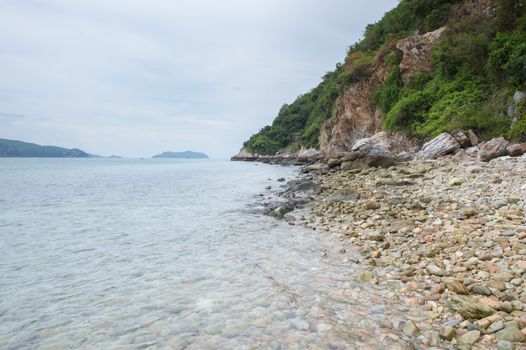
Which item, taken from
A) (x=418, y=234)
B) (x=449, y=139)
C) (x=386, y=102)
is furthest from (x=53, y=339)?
(x=386, y=102)

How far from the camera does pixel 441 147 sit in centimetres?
1858

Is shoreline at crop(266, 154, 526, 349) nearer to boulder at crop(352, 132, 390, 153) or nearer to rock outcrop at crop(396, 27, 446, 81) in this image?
boulder at crop(352, 132, 390, 153)

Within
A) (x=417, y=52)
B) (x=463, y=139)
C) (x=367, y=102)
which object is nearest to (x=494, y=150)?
(x=463, y=139)

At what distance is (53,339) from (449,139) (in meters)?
21.2

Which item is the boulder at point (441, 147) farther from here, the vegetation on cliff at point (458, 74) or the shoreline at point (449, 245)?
the shoreline at point (449, 245)

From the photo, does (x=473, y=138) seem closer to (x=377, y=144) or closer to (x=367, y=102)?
(x=377, y=144)

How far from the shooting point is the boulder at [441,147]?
59.7ft

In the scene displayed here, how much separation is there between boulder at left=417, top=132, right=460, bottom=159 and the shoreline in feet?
18.3

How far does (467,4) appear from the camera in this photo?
93.4 ft

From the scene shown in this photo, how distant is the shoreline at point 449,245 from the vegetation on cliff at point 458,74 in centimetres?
871

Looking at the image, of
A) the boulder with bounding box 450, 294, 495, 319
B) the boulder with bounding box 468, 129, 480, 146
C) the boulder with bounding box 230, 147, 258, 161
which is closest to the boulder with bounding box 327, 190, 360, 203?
the boulder with bounding box 450, 294, 495, 319

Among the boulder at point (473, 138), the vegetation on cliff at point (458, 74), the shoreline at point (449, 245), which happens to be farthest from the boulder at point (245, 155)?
the shoreline at point (449, 245)

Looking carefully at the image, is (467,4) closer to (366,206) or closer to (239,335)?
(366,206)

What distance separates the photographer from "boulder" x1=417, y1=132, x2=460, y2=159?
59.7ft
